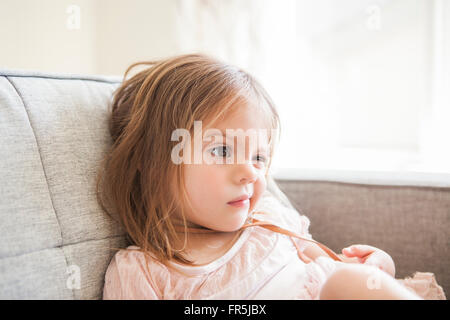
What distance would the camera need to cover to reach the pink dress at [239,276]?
0.69 metres

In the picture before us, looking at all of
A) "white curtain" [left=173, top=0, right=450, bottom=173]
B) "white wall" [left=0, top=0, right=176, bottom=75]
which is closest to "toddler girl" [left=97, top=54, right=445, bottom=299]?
"white wall" [left=0, top=0, right=176, bottom=75]

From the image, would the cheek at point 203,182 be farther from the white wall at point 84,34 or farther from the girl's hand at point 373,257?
the white wall at point 84,34

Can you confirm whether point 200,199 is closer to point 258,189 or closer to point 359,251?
point 258,189

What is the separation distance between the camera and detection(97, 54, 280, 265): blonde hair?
2.46 ft

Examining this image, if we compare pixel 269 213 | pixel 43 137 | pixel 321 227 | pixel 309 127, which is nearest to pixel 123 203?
pixel 43 137

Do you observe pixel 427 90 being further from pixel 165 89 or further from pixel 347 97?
pixel 165 89

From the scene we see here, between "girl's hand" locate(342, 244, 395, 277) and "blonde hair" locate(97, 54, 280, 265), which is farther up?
"blonde hair" locate(97, 54, 280, 265)

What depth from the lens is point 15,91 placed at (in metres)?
0.73

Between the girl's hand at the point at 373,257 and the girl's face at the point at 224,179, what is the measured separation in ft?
0.76

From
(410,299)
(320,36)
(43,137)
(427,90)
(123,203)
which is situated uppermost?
(320,36)

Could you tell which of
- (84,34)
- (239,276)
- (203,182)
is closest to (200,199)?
(203,182)

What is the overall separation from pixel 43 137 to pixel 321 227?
64cm

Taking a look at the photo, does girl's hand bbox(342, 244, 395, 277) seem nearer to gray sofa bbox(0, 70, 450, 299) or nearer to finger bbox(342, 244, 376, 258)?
finger bbox(342, 244, 376, 258)

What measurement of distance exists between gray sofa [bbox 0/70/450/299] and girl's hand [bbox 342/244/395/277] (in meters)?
0.14
